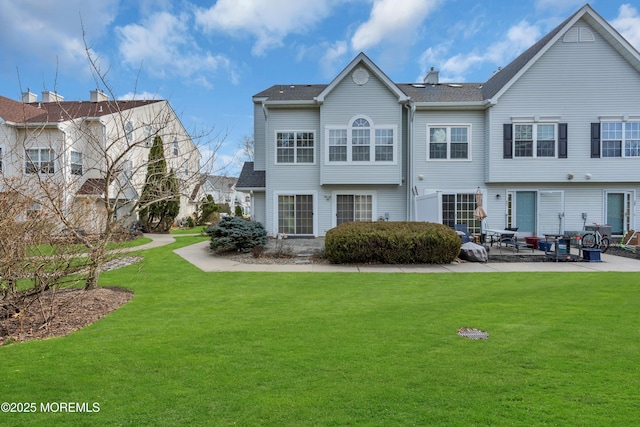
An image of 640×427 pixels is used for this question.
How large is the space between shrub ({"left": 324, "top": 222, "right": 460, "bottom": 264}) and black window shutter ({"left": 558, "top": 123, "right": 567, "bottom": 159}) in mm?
9415

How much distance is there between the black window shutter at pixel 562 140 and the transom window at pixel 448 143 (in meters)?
4.18

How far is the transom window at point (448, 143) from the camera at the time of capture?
1731 cm

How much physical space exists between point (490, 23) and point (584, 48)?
18.8 ft

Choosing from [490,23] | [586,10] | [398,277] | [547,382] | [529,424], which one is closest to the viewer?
[529,424]

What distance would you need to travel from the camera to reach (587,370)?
3734mm

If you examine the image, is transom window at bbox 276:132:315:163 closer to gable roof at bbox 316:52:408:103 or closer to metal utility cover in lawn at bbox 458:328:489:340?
gable roof at bbox 316:52:408:103

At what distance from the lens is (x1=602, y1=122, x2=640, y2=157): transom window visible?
54.0 ft

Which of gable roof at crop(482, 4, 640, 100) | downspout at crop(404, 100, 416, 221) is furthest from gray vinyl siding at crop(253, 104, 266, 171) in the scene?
gable roof at crop(482, 4, 640, 100)

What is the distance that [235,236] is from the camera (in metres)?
13.5

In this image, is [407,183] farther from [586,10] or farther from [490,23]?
[586,10]

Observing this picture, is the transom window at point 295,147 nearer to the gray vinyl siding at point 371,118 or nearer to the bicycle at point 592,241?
the gray vinyl siding at point 371,118

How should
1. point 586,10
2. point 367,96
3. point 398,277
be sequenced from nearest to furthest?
point 398,277, point 586,10, point 367,96

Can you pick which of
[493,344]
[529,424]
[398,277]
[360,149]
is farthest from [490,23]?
[529,424]

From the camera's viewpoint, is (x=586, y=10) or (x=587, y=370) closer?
(x=587, y=370)
